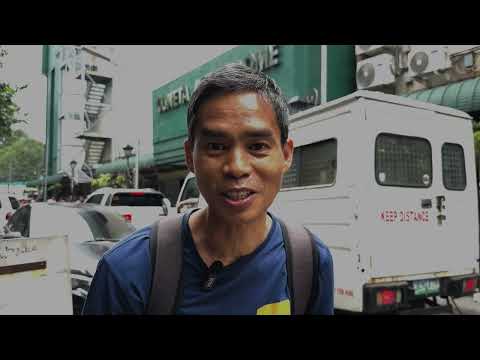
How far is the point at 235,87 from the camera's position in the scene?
121 cm

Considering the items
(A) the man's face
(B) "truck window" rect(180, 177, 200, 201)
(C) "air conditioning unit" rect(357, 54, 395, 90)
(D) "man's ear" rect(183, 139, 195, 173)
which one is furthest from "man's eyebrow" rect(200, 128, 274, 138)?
(C) "air conditioning unit" rect(357, 54, 395, 90)

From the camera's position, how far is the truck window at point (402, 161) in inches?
175

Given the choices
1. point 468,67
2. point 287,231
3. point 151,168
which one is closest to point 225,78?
point 287,231

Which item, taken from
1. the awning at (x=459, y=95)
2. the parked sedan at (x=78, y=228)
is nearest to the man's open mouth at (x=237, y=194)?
the parked sedan at (x=78, y=228)

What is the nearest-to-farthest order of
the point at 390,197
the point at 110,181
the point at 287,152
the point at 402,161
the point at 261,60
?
the point at 287,152 → the point at 390,197 → the point at 402,161 → the point at 261,60 → the point at 110,181

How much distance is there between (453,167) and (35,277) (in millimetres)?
4810

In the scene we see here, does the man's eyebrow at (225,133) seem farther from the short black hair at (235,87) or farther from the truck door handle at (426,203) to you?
the truck door handle at (426,203)

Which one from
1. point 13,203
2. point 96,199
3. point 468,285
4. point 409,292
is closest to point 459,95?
point 468,285

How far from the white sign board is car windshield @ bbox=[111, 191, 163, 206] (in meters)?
7.15

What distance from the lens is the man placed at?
46.4 inches

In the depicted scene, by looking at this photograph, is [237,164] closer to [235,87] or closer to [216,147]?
[216,147]

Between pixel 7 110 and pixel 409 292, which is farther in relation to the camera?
Result: pixel 7 110

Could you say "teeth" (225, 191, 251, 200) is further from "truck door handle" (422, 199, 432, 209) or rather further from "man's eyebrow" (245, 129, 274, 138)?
"truck door handle" (422, 199, 432, 209)
